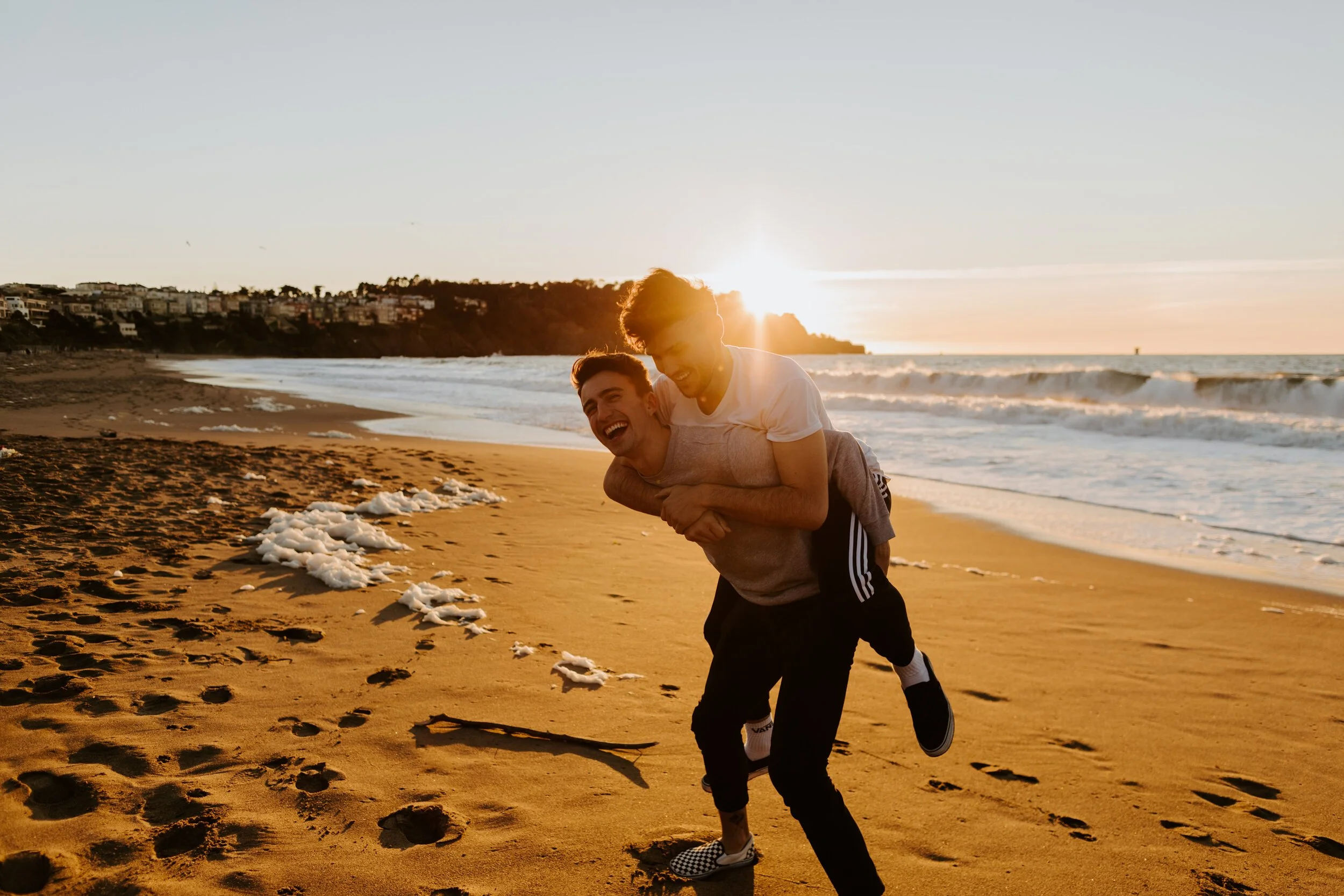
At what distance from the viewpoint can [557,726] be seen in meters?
3.67

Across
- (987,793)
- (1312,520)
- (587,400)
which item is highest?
(587,400)

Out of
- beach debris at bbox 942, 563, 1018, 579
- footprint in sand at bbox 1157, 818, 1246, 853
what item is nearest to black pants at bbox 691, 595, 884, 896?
footprint in sand at bbox 1157, 818, 1246, 853

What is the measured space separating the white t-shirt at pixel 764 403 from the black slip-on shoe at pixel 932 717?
2.44 feet

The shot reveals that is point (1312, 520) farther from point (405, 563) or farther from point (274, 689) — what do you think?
point (274, 689)

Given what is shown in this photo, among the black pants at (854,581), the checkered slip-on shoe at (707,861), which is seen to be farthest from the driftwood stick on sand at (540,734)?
the black pants at (854,581)

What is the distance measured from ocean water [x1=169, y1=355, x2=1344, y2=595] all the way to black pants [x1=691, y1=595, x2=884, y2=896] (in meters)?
5.87

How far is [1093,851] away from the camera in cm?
293

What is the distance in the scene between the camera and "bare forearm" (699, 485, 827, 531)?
88.6 inches

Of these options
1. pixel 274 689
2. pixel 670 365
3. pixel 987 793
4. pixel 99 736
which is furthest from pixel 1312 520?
pixel 99 736

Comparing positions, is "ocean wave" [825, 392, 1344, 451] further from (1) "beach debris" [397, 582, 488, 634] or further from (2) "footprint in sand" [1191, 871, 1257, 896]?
(1) "beach debris" [397, 582, 488, 634]

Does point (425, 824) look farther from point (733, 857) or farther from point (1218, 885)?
point (1218, 885)

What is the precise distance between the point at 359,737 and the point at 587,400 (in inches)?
77.0

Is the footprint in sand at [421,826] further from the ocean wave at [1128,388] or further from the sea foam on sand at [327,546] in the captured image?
the ocean wave at [1128,388]

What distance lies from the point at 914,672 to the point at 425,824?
1765 millimetres
